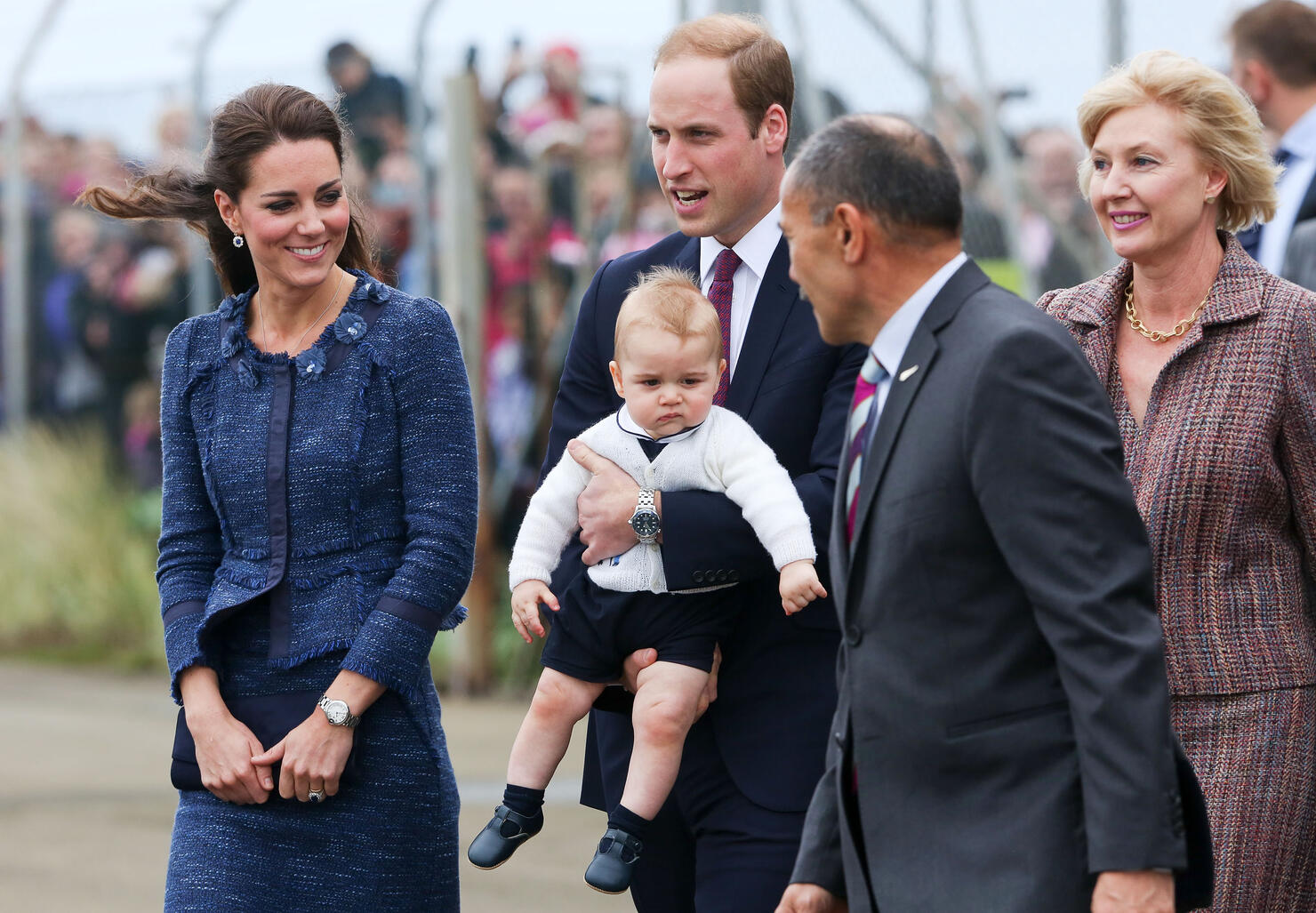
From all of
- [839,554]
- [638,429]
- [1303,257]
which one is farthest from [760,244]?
[1303,257]

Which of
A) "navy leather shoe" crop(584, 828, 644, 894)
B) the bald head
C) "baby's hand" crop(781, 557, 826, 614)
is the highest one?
the bald head

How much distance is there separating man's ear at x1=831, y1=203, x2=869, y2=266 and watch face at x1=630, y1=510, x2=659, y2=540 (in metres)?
0.74

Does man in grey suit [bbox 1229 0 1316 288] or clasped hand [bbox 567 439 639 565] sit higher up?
man in grey suit [bbox 1229 0 1316 288]

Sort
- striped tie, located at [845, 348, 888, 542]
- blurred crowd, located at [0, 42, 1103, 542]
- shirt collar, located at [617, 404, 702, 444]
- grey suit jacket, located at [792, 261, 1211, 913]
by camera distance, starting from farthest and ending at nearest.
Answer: blurred crowd, located at [0, 42, 1103, 542] → shirt collar, located at [617, 404, 702, 444] → striped tie, located at [845, 348, 888, 542] → grey suit jacket, located at [792, 261, 1211, 913]

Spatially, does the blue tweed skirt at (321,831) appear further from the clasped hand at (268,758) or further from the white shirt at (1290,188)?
the white shirt at (1290,188)

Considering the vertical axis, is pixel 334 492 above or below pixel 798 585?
above

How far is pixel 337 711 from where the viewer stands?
3.49 m

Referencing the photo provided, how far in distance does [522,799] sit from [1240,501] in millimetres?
1483

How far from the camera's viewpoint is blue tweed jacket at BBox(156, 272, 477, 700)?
3.56 m

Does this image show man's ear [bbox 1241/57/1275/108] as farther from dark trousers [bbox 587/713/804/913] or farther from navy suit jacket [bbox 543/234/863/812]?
dark trousers [bbox 587/713/804/913]

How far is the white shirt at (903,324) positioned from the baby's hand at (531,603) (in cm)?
89

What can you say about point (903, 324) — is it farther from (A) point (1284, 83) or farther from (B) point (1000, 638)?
(A) point (1284, 83)

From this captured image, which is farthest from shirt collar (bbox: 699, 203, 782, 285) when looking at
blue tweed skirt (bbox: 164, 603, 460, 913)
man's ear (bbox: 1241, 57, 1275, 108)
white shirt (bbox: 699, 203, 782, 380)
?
man's ear (bbox: 1241, 57, 1275, 108)

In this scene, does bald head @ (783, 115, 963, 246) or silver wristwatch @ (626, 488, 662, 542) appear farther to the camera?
silver wristwatch @ (626, 488, 662, 542)
